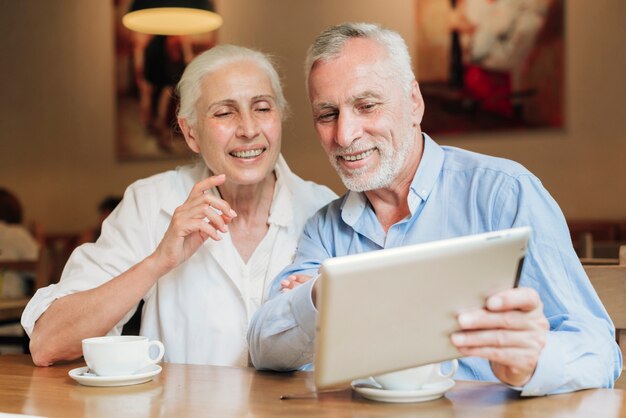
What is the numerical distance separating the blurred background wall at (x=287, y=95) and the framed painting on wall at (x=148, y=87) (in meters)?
0.14

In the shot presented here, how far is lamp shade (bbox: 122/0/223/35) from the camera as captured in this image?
418cm

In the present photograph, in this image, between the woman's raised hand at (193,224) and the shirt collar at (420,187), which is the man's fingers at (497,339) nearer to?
the shirt collar at (420,187)

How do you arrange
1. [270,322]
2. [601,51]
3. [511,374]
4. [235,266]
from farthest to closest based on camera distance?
1. [601,51]
2. [235,266]
3. [270,322]
4. [511,374]

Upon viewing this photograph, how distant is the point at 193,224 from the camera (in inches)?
65.4

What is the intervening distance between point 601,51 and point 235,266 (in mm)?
4766

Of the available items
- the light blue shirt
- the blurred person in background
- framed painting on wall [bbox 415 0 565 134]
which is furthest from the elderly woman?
framed painting on wall [bbox 415 0 565 134]

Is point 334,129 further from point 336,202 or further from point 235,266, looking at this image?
point 235,266

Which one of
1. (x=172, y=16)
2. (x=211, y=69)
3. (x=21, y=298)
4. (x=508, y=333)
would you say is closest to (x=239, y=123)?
(x=211, y=69)

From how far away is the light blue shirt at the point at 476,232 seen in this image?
1.26m

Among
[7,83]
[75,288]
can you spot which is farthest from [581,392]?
[7,83]

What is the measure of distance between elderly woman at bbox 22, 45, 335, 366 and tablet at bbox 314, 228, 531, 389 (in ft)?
2.58

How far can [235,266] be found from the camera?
1959 mm

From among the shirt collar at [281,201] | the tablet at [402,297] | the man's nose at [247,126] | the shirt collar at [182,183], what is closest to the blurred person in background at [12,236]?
the shirt collar at [182,183]

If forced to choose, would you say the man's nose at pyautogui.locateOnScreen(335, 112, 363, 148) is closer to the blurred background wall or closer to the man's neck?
the man's neck
